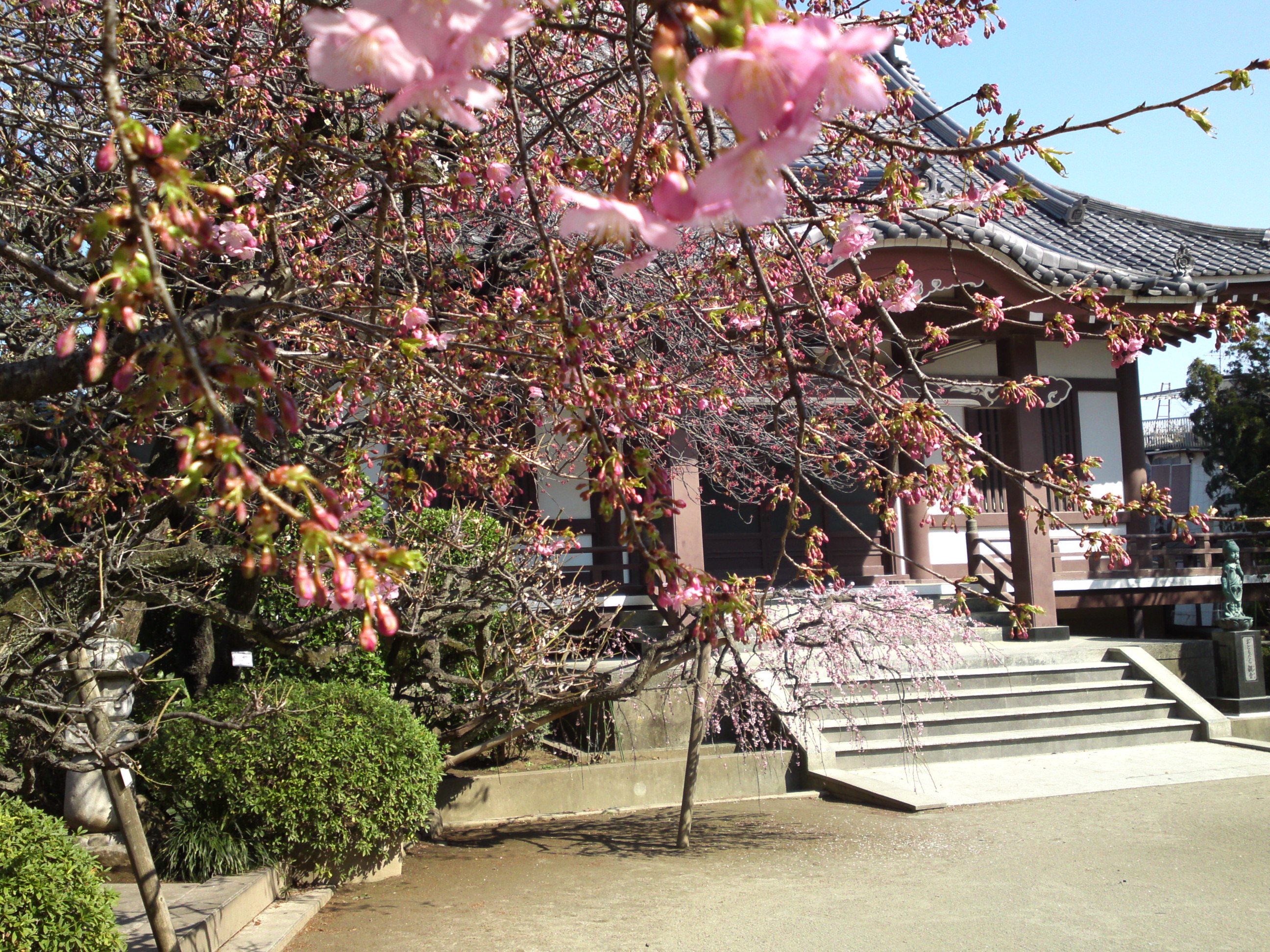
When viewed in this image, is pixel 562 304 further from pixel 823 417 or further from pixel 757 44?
pixel 823 417

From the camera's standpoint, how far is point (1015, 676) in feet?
31.2

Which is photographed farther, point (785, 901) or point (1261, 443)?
point (1261, 443)

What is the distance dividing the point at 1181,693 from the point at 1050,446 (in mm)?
3677

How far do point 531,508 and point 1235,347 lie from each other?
1108 cm

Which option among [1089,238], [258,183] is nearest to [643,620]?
[258,183]

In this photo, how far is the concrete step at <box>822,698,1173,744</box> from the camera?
8383mm

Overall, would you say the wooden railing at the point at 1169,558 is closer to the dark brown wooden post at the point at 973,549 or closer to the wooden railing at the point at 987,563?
the wooden railing at the point at 987,563

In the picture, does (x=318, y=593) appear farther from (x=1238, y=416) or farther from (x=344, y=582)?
(x=1238, y=416)

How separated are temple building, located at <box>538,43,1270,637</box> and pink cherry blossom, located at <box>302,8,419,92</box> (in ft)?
27.1

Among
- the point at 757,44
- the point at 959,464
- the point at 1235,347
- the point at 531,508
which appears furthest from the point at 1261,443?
the point at 757,44

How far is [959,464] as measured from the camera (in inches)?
132

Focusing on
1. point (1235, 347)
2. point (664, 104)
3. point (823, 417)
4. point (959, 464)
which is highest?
point (1235, 347)

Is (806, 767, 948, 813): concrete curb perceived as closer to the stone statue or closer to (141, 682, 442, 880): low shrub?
(141, 682, 442, 880): low shrub

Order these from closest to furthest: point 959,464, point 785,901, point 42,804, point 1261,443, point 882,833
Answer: point 959,464 < point 785,901 < point 42,804 < point 882,833 < point 1261,443
